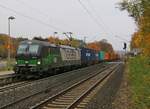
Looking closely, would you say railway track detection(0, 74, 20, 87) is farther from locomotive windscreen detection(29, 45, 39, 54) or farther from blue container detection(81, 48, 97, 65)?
blue container detection(81, 48, 97, 65)

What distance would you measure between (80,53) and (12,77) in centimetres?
2358

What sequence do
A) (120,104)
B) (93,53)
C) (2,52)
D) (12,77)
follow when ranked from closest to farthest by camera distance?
(120,104), (12,77), (93,53), (2,52)

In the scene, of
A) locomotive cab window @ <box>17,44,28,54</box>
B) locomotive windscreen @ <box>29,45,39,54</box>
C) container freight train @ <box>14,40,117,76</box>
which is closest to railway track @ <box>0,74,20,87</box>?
container freight train @ <box>14,40,117,76</box>

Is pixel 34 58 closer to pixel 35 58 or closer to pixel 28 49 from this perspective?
pixel 35 58

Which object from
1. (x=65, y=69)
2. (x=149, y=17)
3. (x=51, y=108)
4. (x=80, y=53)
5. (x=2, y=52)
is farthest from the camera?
(x=2, y=52)

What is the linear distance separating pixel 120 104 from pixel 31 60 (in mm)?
15393

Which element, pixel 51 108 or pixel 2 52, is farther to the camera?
pixel 2 52

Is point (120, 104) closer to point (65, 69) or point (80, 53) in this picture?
point (65, 69)

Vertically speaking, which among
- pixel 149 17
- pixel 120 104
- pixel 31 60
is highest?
pixel 149 17

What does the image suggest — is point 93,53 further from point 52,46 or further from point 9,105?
point 9,105

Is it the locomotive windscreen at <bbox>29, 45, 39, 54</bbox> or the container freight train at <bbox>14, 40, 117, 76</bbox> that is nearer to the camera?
the container freight train at <bbox>14, 40, 117, 76</bbox>

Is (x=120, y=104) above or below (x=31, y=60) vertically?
below

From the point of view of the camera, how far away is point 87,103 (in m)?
16.4

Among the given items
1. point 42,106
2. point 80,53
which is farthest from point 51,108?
point 80,53
